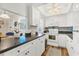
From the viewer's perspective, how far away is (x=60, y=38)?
57.1 inches

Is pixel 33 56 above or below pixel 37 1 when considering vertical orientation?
below

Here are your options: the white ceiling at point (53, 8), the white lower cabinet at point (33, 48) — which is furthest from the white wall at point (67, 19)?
the white lower cabinet at point (33, 48)

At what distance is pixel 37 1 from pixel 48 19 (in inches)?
11.0

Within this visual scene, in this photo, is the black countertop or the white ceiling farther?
the white ceiling

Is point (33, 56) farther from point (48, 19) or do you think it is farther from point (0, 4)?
point (0, 4)

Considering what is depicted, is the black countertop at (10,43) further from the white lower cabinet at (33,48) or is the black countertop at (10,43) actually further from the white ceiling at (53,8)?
the white ceiling at (53,8)

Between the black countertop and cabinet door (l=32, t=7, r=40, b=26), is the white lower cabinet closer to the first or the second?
the black countertop

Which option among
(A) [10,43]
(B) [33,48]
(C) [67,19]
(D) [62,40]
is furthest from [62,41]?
(A) [10,43]

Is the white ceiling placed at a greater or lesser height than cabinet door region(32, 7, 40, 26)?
greater

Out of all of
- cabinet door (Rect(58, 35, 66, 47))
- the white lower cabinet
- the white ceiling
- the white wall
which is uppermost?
the white ceiling

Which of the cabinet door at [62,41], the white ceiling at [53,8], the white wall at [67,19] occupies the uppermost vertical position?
the white ceiling at [53,8]

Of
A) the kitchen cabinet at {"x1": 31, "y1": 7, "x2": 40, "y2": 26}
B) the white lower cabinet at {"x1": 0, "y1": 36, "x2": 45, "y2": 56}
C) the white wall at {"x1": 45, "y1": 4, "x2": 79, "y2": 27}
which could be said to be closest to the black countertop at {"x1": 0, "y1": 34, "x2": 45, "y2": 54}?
the white lower cabinet at {"x1": 0, "y1": 36, "x2": 45, "y2": 56}

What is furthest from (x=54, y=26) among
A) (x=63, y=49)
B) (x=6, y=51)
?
(x=6, y=51)

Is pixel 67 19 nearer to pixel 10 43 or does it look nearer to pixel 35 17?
pixel 35 17
